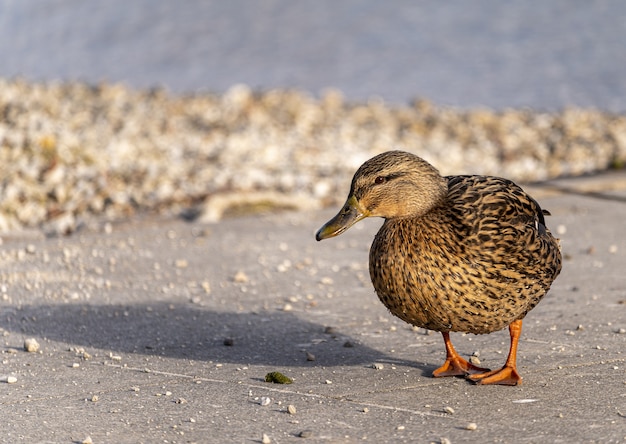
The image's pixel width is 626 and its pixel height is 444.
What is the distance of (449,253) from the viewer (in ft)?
13.8

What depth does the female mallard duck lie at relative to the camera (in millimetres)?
4172

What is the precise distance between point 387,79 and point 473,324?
45.5ft

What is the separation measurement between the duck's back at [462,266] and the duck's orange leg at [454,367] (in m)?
0.22

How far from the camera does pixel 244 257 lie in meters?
6.86

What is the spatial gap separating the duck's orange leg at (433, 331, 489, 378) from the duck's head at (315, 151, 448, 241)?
60 cm

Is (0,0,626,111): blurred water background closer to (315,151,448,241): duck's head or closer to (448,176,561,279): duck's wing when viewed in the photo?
(448,176,561,279): duck's wing

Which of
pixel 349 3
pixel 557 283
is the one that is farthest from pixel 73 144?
pixel 349 3

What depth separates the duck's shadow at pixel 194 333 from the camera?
4852mm

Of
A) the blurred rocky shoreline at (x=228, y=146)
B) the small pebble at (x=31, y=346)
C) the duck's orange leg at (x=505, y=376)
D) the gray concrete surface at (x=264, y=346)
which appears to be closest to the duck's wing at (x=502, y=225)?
the duck's orange leg at (x=505, y=376)

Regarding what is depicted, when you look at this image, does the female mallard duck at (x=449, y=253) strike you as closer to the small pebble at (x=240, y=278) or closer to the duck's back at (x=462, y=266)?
the duck's back at (x=462, y=266)

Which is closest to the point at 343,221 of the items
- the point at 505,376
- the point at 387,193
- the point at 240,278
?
the point at 387,193

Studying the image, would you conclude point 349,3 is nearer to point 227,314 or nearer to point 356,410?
point 227,314

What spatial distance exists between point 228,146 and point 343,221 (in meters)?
6.82

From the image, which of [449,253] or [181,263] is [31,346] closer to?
[181,263]
